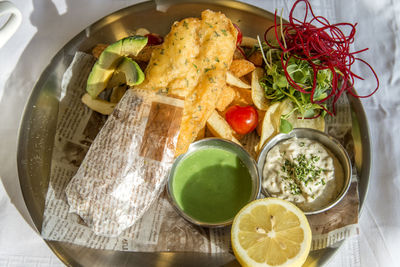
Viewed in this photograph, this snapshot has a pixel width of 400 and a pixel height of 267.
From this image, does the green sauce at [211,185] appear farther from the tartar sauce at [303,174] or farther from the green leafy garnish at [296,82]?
the green leafy garnish at [296,82]

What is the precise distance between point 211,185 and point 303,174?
0.64m

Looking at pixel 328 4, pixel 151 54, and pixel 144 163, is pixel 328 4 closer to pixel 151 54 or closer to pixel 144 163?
pixel 151 54

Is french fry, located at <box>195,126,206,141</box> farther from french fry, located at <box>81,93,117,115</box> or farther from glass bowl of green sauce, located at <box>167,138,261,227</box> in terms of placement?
french fry, located at <box>81,93,117,115</box>

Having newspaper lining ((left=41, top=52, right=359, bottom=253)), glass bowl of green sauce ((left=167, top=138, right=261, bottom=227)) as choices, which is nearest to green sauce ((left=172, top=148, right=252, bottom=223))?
glass bowl of green sauce ((left=167, top=138, right=261, bottom=227))

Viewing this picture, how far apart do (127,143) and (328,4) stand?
2311 millimetres

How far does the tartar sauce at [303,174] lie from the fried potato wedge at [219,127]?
1.09 feet

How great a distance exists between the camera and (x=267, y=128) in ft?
8.66

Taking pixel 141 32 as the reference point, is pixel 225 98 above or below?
below

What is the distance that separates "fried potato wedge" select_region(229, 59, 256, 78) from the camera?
2.67 meters

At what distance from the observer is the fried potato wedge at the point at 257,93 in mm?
2695

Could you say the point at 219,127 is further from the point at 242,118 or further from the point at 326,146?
the point at 326,146

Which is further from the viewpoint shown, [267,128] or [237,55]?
[237,55]

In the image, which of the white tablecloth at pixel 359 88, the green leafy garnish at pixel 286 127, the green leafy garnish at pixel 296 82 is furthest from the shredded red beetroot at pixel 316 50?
the white tablecloth at pixel 359 88

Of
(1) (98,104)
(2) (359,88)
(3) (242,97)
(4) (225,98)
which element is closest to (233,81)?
(4) (225,98)
